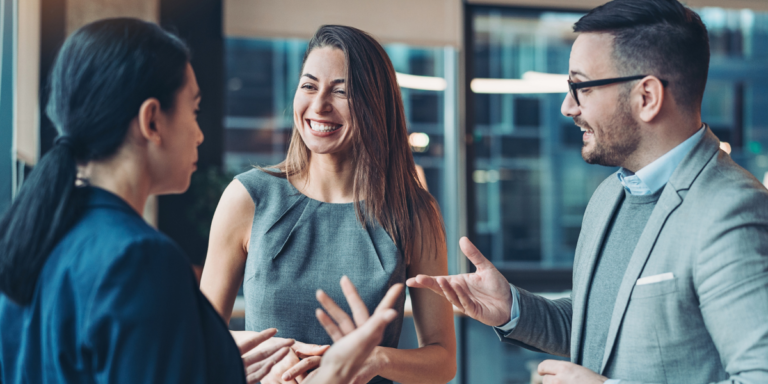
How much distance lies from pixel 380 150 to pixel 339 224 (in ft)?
0.73

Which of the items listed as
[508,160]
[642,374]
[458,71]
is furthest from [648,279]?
[508,160]

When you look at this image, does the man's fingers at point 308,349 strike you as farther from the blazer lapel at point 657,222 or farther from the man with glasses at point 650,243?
the blazer lapel at point 657,222

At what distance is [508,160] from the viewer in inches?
199

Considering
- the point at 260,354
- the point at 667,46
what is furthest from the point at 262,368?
the point at 667,46

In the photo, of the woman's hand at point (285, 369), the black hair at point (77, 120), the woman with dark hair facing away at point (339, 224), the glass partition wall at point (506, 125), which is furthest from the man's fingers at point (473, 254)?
the glass partition wall at point (506, 125)

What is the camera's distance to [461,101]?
450 centimetres

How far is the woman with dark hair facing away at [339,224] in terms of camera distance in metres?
1.52

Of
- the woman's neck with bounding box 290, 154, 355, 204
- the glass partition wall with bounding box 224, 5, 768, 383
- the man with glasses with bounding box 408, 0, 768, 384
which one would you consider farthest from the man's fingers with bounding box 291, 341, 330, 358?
the glass partition wall with bounding box 224, 5, 768, 383

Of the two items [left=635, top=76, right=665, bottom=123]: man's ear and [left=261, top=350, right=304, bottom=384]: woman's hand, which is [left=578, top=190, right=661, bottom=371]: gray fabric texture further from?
[left=261, top=350, right=304, bottom=384]: woman's hand

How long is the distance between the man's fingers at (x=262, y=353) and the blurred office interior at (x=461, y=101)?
230cm

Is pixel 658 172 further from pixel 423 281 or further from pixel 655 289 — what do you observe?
pixel 423 281

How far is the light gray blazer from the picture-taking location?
3.42 ft

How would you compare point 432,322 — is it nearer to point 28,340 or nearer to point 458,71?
point 28,340

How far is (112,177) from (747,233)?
1.07 meters
